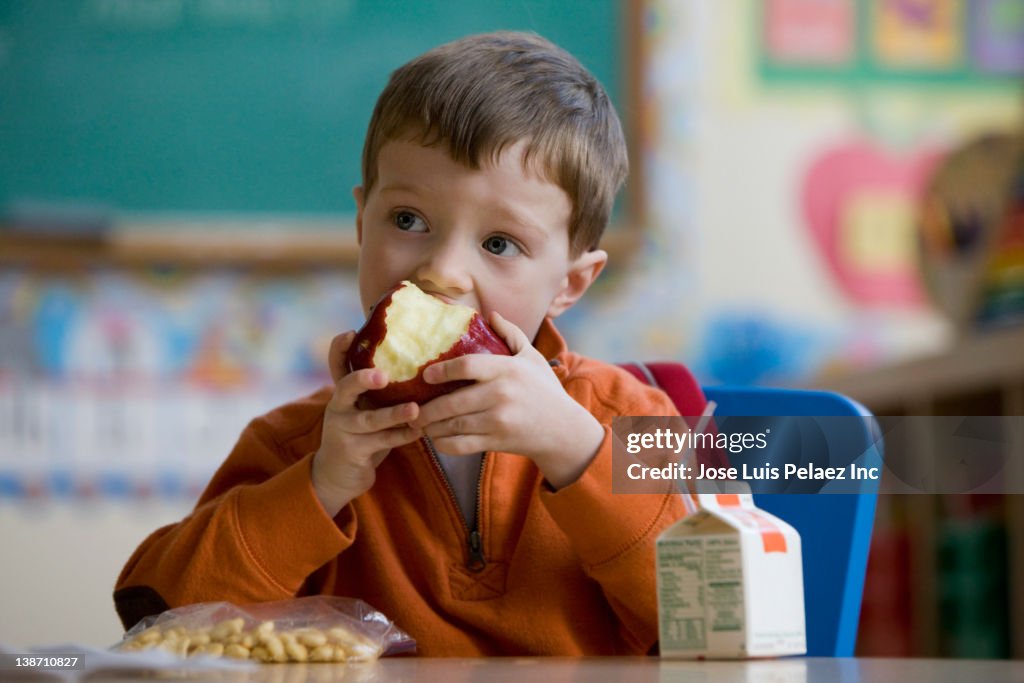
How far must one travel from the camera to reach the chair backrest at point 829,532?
3.50 ft

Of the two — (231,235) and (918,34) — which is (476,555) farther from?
(918,34)

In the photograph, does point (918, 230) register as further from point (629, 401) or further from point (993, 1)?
point (629, 401)

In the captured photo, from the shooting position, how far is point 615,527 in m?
0.95

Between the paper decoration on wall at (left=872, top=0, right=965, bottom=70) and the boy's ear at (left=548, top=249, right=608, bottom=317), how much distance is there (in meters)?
1.89

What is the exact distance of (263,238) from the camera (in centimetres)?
269

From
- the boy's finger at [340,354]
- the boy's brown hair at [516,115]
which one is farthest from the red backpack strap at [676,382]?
the boy's finger at [340,354]

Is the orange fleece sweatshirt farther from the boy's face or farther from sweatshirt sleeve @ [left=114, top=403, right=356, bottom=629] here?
the boy's face

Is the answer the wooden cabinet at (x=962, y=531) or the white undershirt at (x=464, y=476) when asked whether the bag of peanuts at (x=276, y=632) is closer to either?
the white undershirt at (x=464, y=476)

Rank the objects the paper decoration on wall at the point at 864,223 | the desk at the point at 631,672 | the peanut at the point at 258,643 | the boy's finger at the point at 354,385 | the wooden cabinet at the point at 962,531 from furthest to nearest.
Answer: the paper decoration on wall at the point at 864,223, the wooden cabinet at the point at 962,531, the boy's finger at the point at 354,385, the peanut at the point at 258,643, the desk at the point at 631,672

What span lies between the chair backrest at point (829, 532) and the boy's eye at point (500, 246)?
9.8 inches

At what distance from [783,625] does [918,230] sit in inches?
63.4

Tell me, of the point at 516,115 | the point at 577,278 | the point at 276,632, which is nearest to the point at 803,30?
the point at 577,278

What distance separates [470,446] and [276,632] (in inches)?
8.1

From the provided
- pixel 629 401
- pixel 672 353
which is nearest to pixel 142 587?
pixel 629 401
